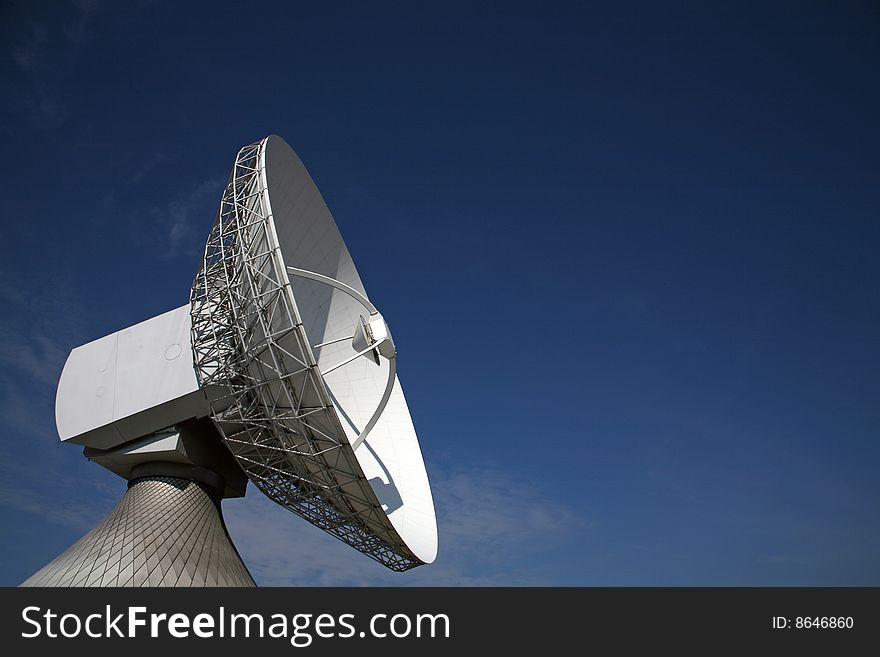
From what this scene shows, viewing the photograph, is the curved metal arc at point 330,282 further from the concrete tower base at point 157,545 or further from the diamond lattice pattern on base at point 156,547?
the diamond lattice pattern on base at point 156,547

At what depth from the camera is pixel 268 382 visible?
17312 mm

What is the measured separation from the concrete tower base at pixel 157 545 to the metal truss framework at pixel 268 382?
2.74 m

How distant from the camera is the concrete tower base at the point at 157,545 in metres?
18.8

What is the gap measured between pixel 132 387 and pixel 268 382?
23.0 ft

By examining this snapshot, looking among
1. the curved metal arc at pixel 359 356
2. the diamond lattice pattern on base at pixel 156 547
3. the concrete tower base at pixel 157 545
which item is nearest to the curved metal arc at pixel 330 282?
the curved metal arc at pixel 359 356

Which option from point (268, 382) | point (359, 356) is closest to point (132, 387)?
point (268, 382)

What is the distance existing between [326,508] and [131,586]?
18.5 ft

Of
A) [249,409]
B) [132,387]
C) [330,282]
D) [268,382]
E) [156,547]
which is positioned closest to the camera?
[268,382]

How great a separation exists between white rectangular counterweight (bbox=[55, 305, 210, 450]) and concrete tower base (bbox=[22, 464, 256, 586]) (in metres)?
2.08

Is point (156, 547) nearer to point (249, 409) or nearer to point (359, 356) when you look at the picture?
point (249, 409)

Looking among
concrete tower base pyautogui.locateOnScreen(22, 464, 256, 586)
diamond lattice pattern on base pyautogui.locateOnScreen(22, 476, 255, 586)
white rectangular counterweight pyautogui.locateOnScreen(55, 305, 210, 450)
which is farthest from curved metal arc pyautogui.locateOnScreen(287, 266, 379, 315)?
diamond lattice pattern on base pyautogui.locateOnScreen(22, 476, 255, 586)
